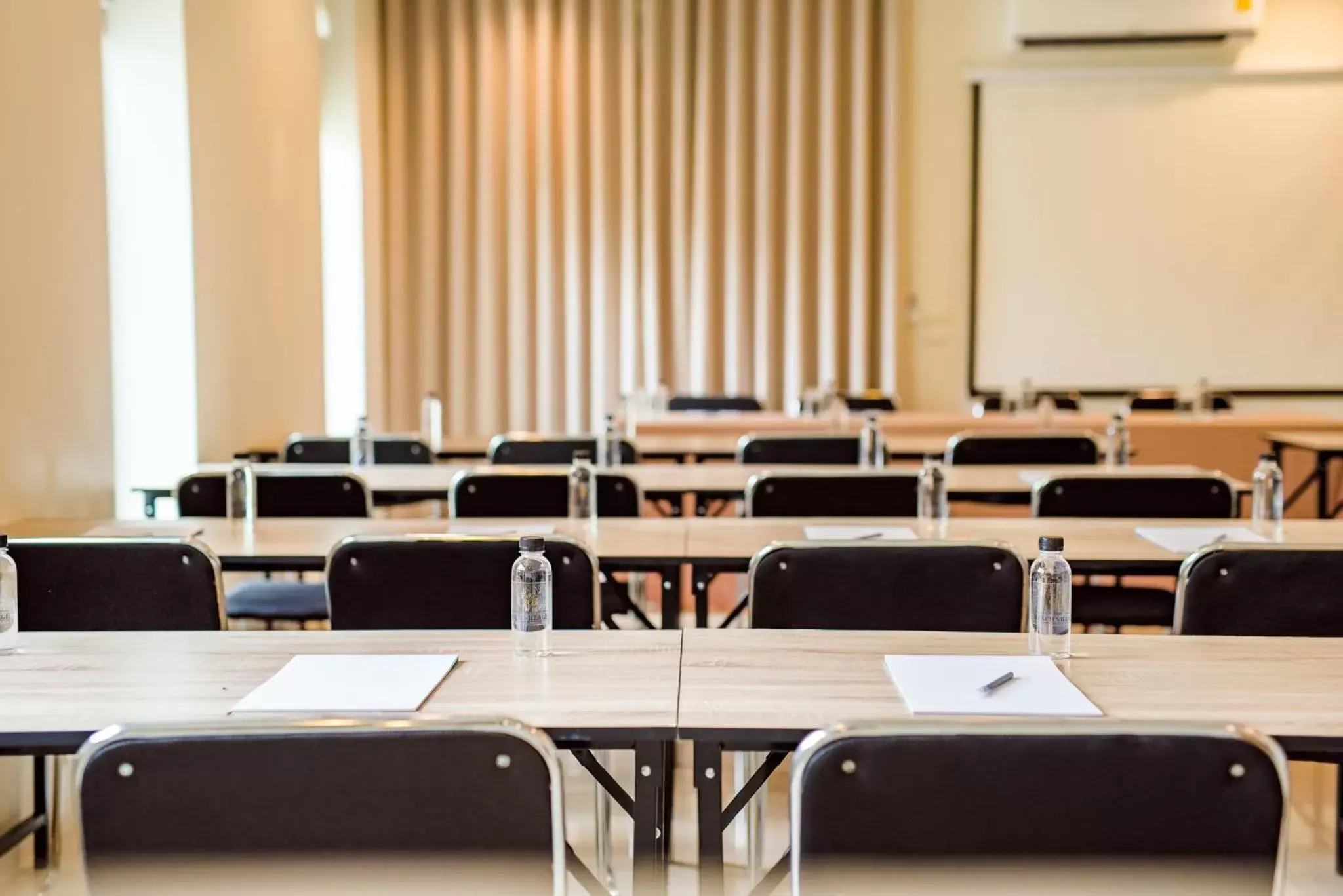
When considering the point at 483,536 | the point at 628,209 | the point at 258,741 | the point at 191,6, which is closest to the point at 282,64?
the point at 191,6

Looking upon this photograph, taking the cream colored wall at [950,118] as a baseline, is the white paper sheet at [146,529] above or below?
below

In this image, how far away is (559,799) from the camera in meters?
1.35

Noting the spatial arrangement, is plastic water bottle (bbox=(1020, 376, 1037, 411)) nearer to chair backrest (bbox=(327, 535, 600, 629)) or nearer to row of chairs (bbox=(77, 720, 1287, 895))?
chair backrest (bbox=(327, 535, 600, 629))

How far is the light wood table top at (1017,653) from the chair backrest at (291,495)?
1.97m

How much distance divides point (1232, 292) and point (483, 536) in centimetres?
721

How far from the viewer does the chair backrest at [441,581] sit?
2.55m

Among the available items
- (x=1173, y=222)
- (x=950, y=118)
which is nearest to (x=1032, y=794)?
(x=950, y=118)

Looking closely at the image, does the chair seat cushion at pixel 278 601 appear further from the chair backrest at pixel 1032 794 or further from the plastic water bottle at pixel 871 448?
the chair backrest at pixel 1032 794

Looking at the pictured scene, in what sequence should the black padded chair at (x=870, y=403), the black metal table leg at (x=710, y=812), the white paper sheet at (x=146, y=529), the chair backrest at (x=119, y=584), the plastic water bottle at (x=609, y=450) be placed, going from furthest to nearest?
the black padded chair at (x=870, y=403) < the plastic water bottle at (x=609, y=450) < the white paper sheet at (x=146, y=529) < the chair backrest at (x=119, y=584) < the black metal table leg at (x=710, y=812)

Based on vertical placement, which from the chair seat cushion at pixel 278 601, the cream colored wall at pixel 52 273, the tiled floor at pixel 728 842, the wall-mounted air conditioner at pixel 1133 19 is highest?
the wall-mounted air conditioner at pixel 1133 19

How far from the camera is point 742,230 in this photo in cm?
846

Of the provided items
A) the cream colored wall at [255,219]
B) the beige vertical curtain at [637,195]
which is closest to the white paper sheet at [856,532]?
the cream colored wall at [255,219]

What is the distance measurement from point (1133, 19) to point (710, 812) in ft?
25.4

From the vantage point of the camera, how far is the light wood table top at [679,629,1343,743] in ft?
5.54
